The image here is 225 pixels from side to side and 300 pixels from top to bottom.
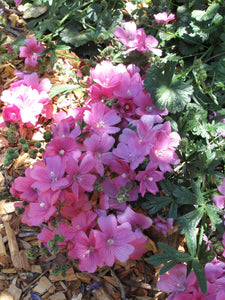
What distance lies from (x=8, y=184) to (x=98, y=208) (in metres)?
0.59

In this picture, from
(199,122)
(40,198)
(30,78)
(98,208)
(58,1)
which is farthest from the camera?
(58,1)

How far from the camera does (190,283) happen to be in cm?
131

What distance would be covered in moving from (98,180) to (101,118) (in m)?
0.32

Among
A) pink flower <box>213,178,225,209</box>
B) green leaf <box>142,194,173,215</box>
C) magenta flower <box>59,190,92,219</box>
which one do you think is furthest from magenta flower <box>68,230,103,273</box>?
pink flower <box>213,178,225,209</box>

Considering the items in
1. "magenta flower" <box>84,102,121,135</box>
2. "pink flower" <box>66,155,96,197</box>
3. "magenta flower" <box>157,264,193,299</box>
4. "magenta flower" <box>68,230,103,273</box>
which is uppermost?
"magenta flower" <box>84,102,121,135</box>

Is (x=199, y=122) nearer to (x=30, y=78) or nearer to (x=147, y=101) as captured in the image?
(x=147, y=101)

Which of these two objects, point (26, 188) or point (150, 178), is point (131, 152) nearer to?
point (150, 178)

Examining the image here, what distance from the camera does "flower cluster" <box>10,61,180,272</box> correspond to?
1303mm

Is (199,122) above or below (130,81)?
below

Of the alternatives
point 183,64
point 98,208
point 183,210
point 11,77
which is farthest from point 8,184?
point 183,64

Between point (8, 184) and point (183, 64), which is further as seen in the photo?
point (183, 64)

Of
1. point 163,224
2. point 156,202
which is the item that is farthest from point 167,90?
point 163,224

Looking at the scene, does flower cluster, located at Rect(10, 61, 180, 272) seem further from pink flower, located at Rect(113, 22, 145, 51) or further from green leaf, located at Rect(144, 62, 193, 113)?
pink flower, located at Rect(113, 22, 145, 51)

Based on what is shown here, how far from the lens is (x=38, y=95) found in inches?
72.4
